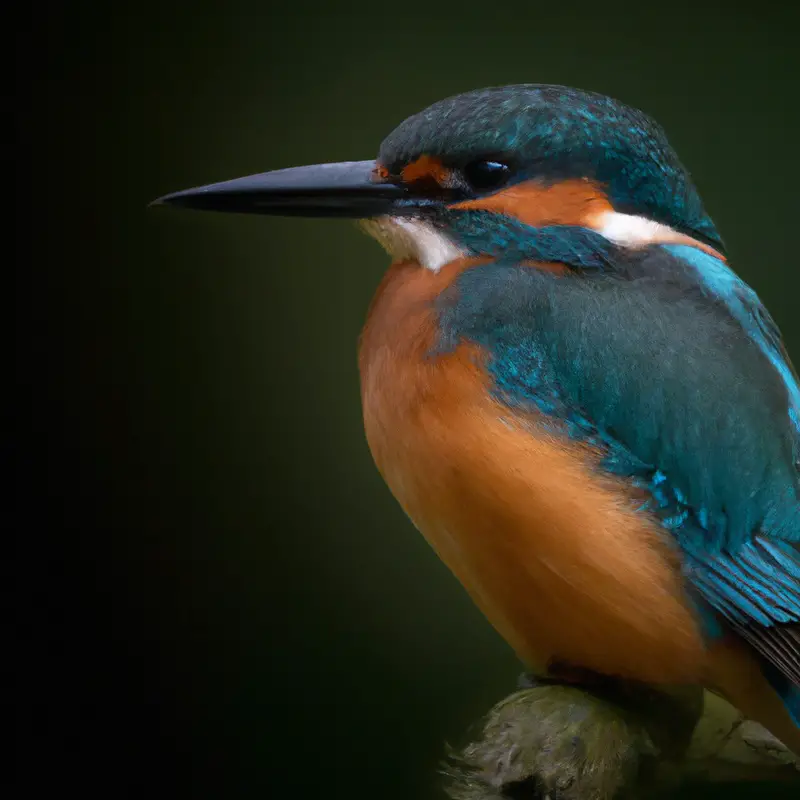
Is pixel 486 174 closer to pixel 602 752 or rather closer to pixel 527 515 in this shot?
pixel 527 515

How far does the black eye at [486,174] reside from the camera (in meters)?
1.11

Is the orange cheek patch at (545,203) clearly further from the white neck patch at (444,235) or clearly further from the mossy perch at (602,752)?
the mossy perch at (602,752)

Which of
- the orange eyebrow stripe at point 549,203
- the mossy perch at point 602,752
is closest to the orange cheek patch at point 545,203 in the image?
the orange eyebrow stripe at point 549,203

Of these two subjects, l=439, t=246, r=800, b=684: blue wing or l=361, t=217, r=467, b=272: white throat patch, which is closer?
l=439, t=246, r=800, b=684: blue wing

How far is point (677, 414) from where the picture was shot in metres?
1.05

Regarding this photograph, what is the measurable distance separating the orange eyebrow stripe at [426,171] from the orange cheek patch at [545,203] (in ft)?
0.16

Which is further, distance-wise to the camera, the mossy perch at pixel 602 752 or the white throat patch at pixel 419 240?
the white throat patch at pixel 419 240

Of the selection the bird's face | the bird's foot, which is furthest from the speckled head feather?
the bird's foot

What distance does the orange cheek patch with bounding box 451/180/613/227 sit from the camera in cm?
111

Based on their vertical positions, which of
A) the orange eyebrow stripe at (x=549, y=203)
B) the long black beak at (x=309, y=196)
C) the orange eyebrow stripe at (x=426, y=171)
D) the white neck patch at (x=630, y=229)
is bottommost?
the white neck patch at (x=630, y=229)

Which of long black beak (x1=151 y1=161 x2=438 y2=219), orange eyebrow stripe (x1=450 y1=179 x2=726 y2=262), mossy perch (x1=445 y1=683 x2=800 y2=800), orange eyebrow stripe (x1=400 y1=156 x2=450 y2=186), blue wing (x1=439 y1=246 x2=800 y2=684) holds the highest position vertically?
long black beak (x1=151 y1=161 x2=438 y2=219)

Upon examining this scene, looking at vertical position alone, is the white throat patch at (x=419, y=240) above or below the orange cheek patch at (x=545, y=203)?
above

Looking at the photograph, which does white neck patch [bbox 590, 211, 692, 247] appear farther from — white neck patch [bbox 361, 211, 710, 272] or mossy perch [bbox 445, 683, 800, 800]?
mossy perch [bbox 445, 683, 800, 800]

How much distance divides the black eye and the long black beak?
0.06 m
